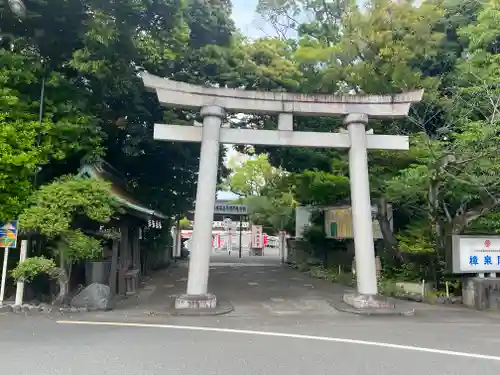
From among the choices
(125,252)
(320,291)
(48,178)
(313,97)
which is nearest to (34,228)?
(48,178)

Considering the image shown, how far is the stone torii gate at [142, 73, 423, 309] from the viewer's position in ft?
37.4

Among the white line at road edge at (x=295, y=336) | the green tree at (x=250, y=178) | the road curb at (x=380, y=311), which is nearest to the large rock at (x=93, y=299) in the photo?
the white line at road edge at (x=295, y=336)

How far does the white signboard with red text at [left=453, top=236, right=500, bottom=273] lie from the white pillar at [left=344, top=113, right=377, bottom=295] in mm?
2750

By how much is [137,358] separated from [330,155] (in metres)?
14.7

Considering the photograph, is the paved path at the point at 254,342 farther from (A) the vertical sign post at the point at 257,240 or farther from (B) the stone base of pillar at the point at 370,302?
(A) the vertical sign post at the point at 257,240

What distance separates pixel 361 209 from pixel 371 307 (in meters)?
2.56

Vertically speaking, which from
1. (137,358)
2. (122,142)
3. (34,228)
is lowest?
(137,358)

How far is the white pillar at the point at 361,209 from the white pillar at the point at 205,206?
147 inches

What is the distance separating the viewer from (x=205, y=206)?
11461mm

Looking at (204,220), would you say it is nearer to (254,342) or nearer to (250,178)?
(254,342)

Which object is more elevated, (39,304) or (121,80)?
(121,80)

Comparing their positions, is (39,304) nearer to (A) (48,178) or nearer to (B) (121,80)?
(A) (48,178)

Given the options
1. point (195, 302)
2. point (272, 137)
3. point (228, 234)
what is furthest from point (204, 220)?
point (228, 234)

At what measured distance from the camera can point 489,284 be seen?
12383 mm
